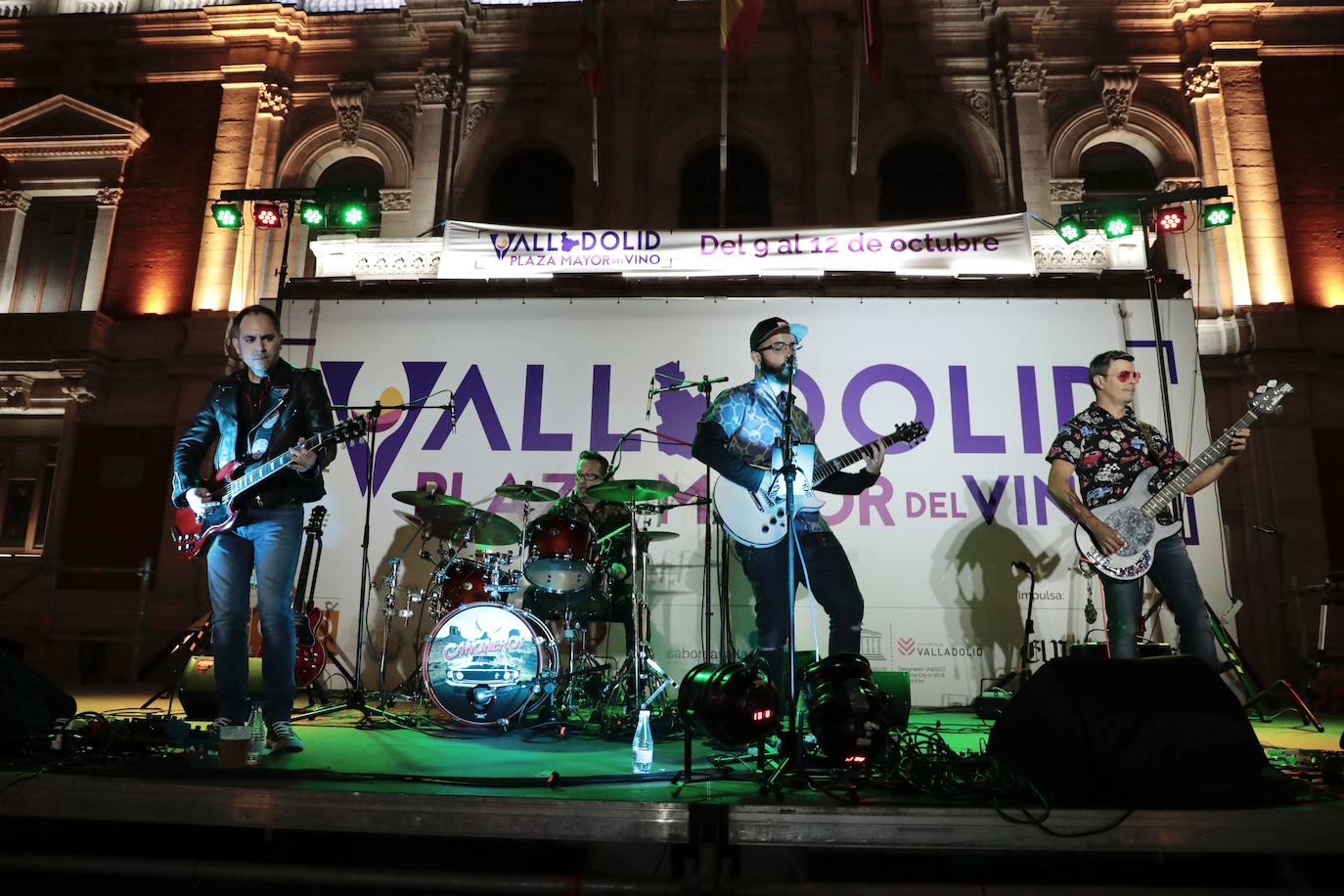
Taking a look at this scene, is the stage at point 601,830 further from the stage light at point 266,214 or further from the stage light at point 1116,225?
the stage light at point 266,214

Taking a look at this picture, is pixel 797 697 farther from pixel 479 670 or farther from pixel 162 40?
pixel 162 40

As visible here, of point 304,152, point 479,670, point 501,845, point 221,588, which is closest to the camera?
point 501,845

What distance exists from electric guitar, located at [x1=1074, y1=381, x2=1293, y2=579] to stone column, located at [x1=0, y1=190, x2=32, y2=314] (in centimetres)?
1610

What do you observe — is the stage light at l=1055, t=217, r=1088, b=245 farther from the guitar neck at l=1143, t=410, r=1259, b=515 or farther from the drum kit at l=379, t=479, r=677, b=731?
the drum kit at l=379, t=479, r=677, b=731

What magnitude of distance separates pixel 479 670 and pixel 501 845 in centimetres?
174

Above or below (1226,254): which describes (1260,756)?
below

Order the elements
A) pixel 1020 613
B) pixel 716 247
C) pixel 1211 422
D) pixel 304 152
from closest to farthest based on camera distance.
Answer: pixel 1020 613 → pixel 716 247 → pixel 1211 422 → pixel 304 152

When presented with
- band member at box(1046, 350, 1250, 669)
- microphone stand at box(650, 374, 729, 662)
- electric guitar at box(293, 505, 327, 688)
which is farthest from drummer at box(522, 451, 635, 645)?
band member at box(1046, 350, 1250, 669)

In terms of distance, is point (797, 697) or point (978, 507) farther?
point (978, 507)

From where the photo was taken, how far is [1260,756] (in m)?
3.09

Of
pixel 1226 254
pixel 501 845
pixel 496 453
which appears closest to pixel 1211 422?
pixel 1226 254

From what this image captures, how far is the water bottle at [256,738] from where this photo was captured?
12.2 feet

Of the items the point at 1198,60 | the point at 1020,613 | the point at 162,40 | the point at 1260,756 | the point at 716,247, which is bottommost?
the point at 1260,756

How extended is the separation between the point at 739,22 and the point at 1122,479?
27.9 feet
